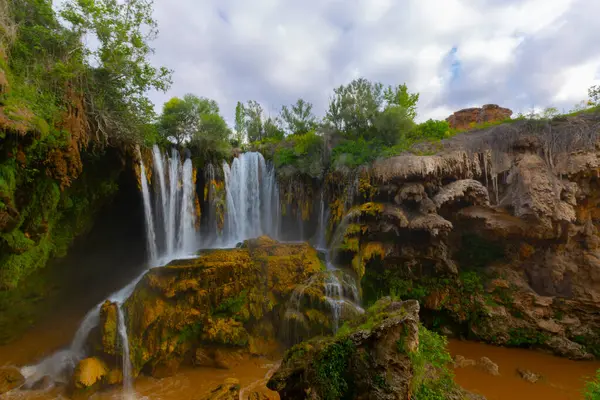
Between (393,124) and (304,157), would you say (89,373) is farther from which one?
(393,124)

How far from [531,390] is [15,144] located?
14.6m

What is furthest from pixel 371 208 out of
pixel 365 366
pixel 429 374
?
pixel 365 366

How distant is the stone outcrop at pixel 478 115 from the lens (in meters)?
19.5

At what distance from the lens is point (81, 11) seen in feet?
25.8

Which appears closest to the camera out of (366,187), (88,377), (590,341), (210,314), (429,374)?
(429,374)

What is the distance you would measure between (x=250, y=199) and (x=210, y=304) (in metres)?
7.54

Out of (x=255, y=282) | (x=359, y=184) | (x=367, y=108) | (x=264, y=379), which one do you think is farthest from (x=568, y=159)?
(x=264, y=379)

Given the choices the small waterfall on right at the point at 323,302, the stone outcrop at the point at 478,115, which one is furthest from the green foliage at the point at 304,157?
the stone outcrop at the point at 478,115

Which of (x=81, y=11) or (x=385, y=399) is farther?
(x=81, y=11)

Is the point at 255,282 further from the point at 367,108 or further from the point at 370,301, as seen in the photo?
the point at 367,108

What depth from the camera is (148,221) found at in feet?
37.9

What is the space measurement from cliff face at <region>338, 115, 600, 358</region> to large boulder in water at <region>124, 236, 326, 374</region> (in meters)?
3.42

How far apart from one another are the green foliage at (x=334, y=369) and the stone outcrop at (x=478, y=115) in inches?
769

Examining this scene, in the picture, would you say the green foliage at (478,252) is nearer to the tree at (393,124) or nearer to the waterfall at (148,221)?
the tree at (393,124)
